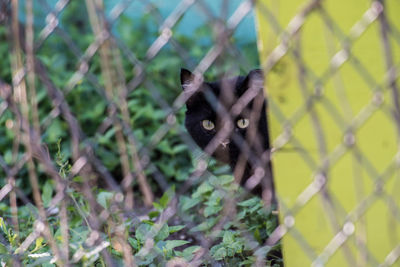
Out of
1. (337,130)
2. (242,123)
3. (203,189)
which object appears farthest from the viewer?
(242,123)

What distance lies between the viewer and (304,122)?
149 centimetres

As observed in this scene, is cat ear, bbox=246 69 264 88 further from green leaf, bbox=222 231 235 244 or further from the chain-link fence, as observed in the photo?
Answer: green leaf, bbox=222 231 235 244

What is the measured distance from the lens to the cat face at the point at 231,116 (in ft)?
7.67

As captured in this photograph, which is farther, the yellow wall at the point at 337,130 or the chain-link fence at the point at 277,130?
the yellow wall at the point at 337,130

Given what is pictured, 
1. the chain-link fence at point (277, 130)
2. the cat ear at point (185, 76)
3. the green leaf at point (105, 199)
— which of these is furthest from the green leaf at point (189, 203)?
the cat ear at point (185, 76)

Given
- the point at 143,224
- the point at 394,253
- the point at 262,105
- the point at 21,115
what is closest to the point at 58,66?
the point at 262,105

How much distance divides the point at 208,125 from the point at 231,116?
55cm

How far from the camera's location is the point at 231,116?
2195 millimetres

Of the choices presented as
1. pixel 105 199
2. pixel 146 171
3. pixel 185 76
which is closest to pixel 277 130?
pixel 105 199

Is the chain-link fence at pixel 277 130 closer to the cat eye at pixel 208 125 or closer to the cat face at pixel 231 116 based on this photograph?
the cat face at pixel 231 116

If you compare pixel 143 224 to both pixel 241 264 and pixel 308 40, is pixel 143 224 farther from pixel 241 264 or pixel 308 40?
pixel 308 40

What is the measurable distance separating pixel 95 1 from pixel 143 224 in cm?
98

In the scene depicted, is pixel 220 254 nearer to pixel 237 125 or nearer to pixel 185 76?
pixel 237 125

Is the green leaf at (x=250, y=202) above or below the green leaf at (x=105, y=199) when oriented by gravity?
below
